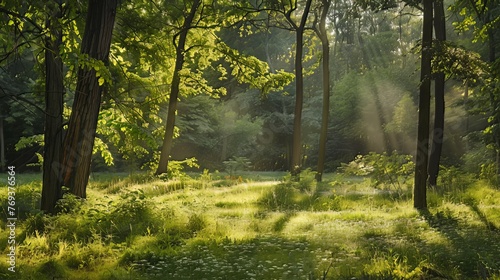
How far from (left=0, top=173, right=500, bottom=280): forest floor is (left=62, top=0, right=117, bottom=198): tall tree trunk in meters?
0.83

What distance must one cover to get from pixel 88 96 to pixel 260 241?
13.8 ft

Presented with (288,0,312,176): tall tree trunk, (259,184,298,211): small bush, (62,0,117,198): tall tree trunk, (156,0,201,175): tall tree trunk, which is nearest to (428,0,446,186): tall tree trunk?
(259,184,298,211): small bush

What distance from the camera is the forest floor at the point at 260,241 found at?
5.62 meters

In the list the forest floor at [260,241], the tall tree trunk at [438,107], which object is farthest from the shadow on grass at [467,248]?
the tall tree trunk at [438,107]

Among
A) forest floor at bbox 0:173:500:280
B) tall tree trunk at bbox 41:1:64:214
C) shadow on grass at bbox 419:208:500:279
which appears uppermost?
tall tree trunk at bbox 41:1:64:214

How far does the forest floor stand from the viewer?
18.5 feet

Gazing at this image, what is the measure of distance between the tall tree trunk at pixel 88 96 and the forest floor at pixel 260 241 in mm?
830

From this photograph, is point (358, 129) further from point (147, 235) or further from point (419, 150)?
point (147, 235)

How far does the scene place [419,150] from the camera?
10.2m

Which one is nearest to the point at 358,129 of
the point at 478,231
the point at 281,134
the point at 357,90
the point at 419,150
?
the point at 357,90

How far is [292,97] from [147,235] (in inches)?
1285

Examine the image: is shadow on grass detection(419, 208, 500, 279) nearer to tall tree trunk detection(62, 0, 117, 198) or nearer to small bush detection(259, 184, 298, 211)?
small bush detection(259, 184, 298, 211)

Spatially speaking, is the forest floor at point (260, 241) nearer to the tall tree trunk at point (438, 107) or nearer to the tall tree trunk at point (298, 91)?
the tall tree trunk at point (438, 107)

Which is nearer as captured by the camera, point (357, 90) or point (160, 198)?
point (160, 198)
